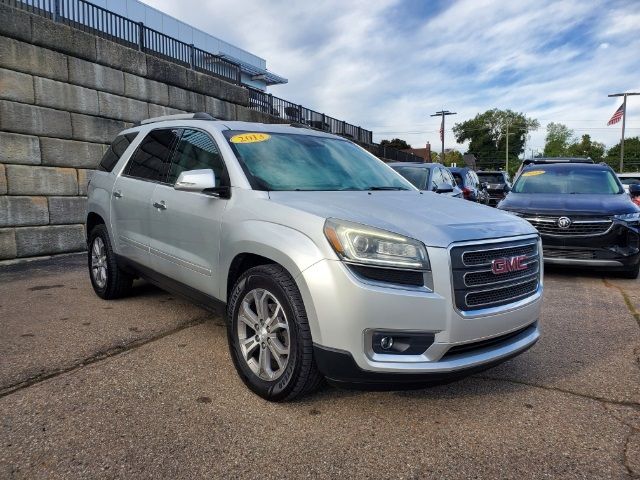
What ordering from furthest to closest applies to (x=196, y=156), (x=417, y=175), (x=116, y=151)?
1. (x=417, y=175)
2. (x=116, y=151)
3. (x=196, y=156)

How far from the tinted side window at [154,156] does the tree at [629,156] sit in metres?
105

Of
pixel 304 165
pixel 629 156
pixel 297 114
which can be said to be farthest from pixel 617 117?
pixel 629 156

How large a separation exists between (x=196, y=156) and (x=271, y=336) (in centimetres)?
172

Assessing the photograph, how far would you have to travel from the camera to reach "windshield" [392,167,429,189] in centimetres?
918

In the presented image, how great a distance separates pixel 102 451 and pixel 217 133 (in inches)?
88.6

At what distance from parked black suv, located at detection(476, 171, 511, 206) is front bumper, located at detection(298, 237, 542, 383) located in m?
16.8

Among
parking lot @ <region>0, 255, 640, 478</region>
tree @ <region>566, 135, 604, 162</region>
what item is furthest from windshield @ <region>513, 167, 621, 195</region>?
tree @ <region>566, 135, 604, 162</region>

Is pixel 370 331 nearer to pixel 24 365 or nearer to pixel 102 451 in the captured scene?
pixel 102 451

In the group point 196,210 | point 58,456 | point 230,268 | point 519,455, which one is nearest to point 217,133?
point 196,210

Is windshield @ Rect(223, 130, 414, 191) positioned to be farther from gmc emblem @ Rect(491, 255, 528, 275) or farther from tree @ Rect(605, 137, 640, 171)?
tree @ Rect(605, 137, 640, 171)

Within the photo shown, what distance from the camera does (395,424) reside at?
2.67 metres

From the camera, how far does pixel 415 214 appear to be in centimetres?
288

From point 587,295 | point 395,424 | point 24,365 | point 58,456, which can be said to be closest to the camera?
point 58,456

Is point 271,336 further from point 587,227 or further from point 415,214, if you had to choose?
point 587,227
